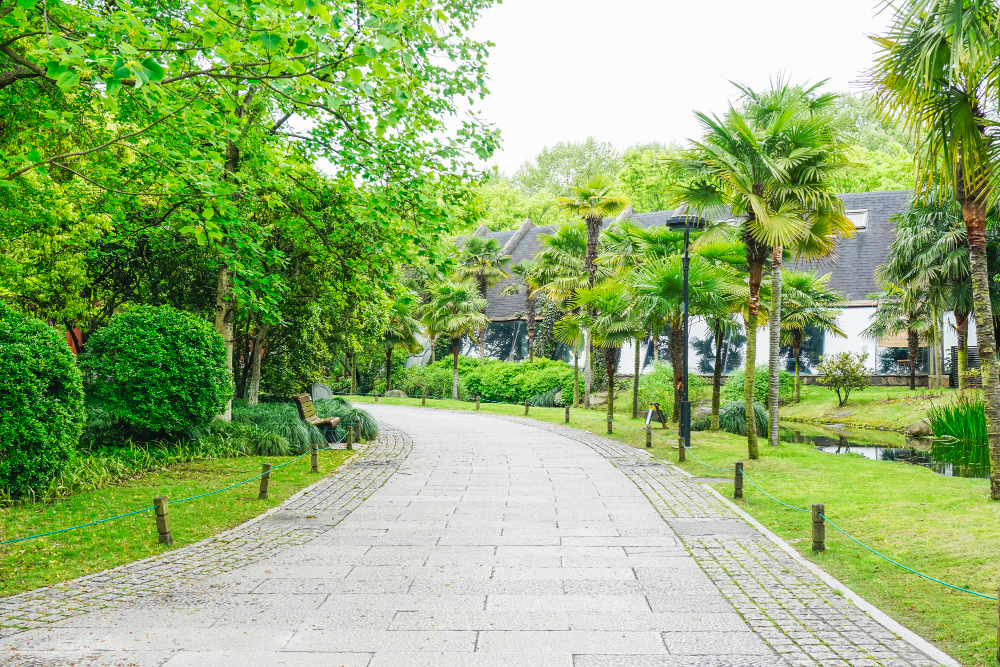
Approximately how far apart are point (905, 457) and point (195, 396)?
15921 millimetres

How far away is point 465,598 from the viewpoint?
600cm

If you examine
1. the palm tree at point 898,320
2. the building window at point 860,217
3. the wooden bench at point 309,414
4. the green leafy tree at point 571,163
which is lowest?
the wooden bench at point 309,414

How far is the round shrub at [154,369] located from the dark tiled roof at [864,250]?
89.4ft

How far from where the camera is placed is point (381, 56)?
698cm

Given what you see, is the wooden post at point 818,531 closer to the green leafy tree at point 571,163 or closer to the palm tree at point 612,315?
the palm tree at point 612,315

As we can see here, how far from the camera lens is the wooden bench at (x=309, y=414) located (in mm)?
15602

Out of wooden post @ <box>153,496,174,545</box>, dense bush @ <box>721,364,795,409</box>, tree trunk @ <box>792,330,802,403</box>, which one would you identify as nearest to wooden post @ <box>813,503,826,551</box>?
wooden post @ <box>153,496,174,545</box>

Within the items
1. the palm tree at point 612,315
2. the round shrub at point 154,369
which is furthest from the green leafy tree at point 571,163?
the round shrub at point 154,369

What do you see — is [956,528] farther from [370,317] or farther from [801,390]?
[801,390]

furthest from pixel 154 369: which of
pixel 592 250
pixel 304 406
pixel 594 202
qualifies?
pixel 592 250

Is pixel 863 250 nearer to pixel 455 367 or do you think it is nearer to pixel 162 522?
pixel 455 367

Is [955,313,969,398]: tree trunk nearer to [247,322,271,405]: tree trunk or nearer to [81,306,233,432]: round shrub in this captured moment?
[247,322,271,405]: tree trunk

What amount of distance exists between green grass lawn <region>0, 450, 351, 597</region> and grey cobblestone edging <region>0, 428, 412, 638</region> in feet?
0.71

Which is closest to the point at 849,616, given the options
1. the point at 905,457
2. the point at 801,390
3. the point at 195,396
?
the point at 195,396
